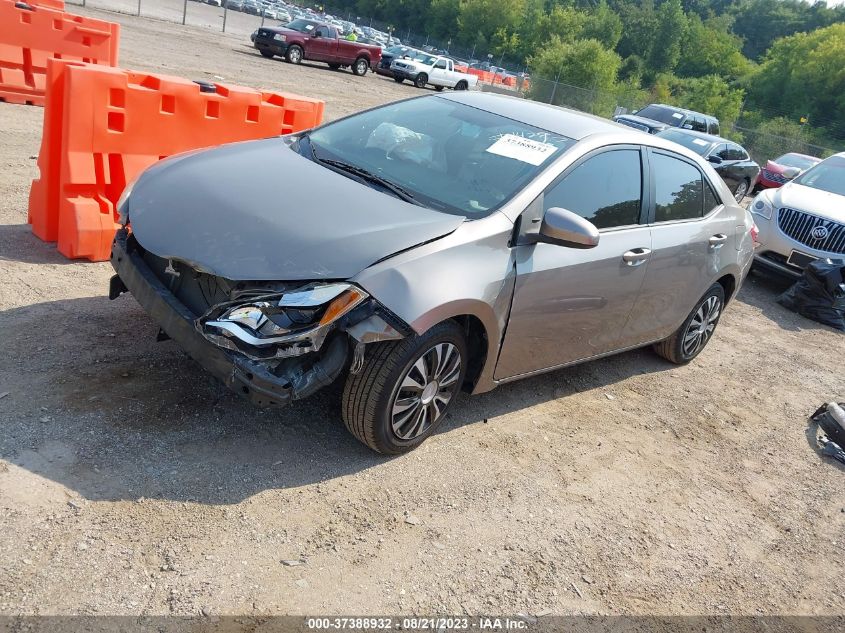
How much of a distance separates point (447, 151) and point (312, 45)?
27743 millimetres

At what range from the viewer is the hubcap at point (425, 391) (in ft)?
12.2

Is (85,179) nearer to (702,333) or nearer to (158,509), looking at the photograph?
(158,509)

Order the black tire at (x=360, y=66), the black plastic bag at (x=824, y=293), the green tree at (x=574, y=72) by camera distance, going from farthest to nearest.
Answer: the green tree at (x=574, y=72)
the black tire at (x=360, y=66)
the black plastic bag at (x=824, y=293)

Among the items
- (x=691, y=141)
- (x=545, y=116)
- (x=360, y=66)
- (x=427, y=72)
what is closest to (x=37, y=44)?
(x=545, y=116)

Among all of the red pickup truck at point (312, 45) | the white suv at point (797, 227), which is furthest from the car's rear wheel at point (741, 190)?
the red pickup truck at point (312, 45)

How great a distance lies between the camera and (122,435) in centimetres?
362

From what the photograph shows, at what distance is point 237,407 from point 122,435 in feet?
2.12

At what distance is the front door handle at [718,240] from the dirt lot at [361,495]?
3.87 ft

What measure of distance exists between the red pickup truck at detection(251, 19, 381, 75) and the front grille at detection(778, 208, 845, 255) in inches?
928

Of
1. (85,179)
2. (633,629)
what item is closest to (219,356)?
(633,629)

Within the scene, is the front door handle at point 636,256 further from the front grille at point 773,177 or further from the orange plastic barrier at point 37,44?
the front grille at point 773,177

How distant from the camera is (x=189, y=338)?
3.51 meters

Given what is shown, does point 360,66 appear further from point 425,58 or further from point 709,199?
point 709,199

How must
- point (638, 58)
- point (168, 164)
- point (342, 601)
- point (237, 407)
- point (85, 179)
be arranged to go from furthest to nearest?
point (638, 58) → point (85, 179) → point (168, 164) → point (237, 407) → point (342, 601)
